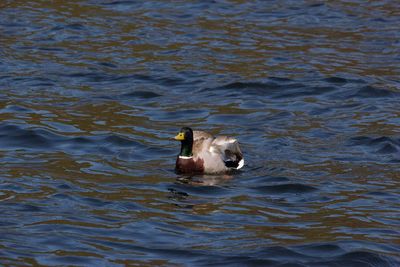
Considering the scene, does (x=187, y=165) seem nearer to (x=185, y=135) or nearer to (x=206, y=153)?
(x=185, y=135)

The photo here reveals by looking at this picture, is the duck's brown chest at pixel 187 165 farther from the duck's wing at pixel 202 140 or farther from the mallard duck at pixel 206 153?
the duck's wing at pixel 202 140

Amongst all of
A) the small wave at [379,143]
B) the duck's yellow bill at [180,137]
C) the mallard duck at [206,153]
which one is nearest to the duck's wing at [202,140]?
the mallard duck at [206,153]

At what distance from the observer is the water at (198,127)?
11.4m

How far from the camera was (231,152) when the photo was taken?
14.9 meters

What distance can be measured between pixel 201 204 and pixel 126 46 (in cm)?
871

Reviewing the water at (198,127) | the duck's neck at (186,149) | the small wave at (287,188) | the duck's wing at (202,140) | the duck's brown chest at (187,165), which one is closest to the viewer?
the water at (198,127)

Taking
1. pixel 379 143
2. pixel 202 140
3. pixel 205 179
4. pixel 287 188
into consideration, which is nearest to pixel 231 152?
pixel 205 179

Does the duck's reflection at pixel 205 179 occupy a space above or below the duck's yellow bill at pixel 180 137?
below

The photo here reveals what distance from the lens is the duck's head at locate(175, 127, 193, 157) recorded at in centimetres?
1496

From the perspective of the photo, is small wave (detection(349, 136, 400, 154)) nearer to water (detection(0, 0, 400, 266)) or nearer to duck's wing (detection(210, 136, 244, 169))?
water (detection(0, 0, 400, 266))

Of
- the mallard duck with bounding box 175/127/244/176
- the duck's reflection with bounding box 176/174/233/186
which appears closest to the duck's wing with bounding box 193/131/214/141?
the mallard duck with bounding box 175/127/244/176

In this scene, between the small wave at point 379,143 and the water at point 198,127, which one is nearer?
the water at point 198,127

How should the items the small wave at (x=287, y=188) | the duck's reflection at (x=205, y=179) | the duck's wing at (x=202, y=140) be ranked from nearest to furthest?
the small wave at (x=287, y=188) → the duck's reflection at (x=205, y=179) → the duck's wing at (x=202, y=140)

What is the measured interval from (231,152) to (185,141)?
60 centimetres
